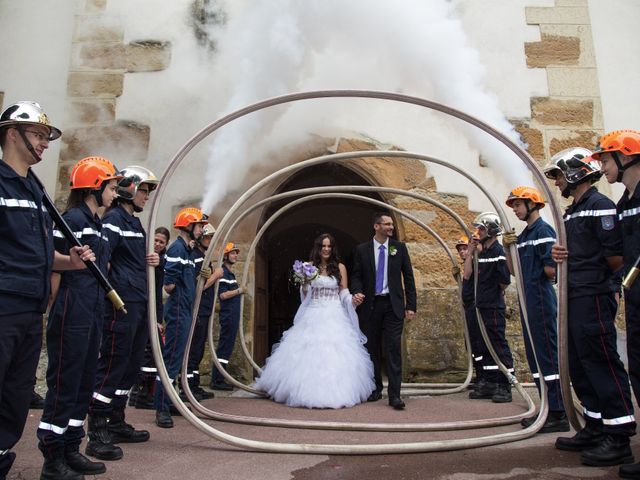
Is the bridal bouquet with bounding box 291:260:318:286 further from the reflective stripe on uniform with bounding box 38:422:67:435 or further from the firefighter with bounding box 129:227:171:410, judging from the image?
the reflective stripe on uniform with bounding box 38:422:67:435

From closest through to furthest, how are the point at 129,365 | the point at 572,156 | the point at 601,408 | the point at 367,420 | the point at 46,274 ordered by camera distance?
the point at 46,274, the point at 601,408, the point at 572,156, the point at 129,365, the point at 367,420

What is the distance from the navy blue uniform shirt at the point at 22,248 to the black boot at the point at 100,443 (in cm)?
116

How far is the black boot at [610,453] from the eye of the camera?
2.72m

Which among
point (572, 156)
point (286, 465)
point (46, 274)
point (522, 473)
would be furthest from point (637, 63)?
point (46, 274)

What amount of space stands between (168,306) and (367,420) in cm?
204

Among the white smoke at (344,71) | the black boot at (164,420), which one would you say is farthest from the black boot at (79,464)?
the white smoke at (344,71)

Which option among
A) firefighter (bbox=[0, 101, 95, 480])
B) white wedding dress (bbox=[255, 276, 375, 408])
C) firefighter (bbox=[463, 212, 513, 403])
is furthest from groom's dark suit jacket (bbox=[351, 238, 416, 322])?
firefighter (bbox=[0, 101, 95, 480])

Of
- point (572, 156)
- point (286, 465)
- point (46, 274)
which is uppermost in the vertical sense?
point (572, 156)

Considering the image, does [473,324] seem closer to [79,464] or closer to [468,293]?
[468,293]

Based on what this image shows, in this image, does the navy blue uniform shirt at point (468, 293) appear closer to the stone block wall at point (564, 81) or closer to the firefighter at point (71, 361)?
the stone block wall at point (564, 81)

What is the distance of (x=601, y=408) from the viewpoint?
2883 mm

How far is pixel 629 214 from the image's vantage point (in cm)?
268

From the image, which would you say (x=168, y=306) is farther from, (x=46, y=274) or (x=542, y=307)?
(x=542, y=307)

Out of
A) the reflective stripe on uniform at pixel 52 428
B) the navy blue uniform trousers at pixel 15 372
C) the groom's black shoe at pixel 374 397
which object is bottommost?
the groom's black shoe at pixel 374 397
